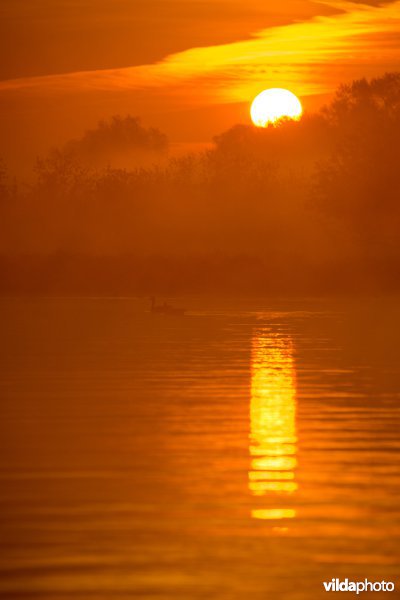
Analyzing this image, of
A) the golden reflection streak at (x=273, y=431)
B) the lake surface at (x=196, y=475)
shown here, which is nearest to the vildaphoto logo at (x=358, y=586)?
the lake surface at (x=196, y=475)

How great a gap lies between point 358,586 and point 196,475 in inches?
145

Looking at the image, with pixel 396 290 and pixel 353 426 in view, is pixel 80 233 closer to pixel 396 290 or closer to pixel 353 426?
pixel 396 290

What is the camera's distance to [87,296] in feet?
185

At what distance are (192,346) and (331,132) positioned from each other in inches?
1455

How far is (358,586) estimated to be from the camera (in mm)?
8031

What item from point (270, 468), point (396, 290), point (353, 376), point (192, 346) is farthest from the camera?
point (396, 290)

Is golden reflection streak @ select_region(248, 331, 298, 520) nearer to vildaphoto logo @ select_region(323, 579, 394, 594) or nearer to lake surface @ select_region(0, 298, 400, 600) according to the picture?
lake surface @ select_region(0, 298, 400, 600)

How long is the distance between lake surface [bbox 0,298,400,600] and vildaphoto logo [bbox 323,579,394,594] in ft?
0.27

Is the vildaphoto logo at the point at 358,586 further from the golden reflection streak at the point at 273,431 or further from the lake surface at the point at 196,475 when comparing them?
the golden reflection streak at the point at 273,431

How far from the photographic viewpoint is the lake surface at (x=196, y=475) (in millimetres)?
8430

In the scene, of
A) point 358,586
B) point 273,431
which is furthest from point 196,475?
point 358,586

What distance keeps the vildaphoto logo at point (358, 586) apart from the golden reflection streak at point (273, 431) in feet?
5.61

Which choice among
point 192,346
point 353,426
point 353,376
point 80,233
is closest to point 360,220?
point 80,233

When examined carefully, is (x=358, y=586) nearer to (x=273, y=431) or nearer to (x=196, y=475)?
(x=196, y=475)
